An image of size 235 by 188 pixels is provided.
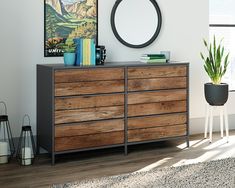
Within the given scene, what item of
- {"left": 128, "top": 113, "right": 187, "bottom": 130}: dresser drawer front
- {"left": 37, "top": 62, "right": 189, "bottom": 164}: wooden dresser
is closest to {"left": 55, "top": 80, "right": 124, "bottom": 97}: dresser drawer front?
{"left": 37, "top": 62, "right": 189, "bottom": 164}: wooden dresser

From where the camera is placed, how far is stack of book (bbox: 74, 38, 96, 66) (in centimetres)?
413

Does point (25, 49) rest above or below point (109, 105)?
above

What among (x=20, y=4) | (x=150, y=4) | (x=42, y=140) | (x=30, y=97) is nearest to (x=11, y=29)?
(x=20, y=4)

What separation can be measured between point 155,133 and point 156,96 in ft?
1.21

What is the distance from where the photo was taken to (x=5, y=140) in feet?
13.7

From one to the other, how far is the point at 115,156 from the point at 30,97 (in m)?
0.98

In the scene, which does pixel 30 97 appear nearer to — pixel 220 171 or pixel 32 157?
pixel 32 157

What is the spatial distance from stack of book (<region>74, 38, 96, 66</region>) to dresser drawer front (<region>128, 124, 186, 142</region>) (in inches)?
30.5

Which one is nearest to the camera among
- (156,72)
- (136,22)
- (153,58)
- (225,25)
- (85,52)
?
(85,52)

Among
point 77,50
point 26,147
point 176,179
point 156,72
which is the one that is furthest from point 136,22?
point 176,179

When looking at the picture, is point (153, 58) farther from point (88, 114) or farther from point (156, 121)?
point (88, 114)

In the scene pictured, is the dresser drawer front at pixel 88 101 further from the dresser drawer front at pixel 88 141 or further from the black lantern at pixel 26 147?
the black lantern at pixel 26 147

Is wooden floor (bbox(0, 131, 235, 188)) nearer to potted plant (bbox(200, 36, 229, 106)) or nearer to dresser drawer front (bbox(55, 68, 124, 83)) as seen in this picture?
potted plant (bbox(200, 36, 229, 106))

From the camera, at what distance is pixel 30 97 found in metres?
4.33
